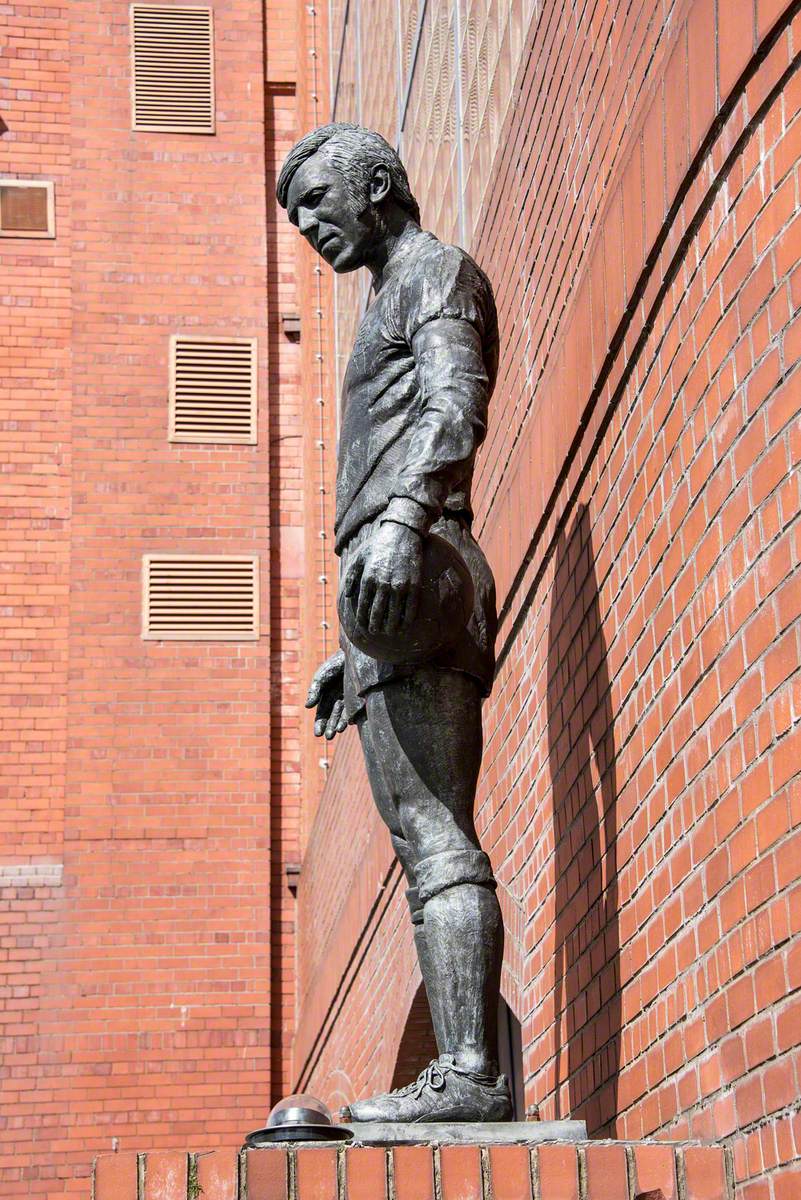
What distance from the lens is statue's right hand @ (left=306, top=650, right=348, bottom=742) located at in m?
4.66

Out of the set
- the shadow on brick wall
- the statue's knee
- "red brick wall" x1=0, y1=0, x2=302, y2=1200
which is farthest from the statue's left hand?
"red brick wall" x1=0, y1=0, x2=302, y2=1200

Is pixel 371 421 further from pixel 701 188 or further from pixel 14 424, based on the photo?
pixel 14 424

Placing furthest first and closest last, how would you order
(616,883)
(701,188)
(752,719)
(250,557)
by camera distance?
(250,557) → (616,883) → (701,188) → (752,719)

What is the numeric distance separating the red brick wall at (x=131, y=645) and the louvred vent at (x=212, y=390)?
12cm

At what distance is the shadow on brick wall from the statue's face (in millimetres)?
1139

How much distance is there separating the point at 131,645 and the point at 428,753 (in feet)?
38.9

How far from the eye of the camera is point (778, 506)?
3.47 meters

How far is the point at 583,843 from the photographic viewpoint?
511 cm

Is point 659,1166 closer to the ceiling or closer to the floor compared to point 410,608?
closer to the floor

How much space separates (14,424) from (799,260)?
1336 centimetres

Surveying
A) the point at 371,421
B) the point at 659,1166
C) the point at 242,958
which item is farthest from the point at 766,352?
the point at 242,958

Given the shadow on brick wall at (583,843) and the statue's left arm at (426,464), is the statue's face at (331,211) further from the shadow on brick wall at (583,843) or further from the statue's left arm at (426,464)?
the shadow on brick wall at (583,843)

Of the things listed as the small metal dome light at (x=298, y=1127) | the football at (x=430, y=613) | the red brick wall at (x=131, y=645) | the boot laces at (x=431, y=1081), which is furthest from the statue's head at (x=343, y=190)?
the red brick wall at (x=131, y=645)

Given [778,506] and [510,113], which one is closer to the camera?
[778,506]
